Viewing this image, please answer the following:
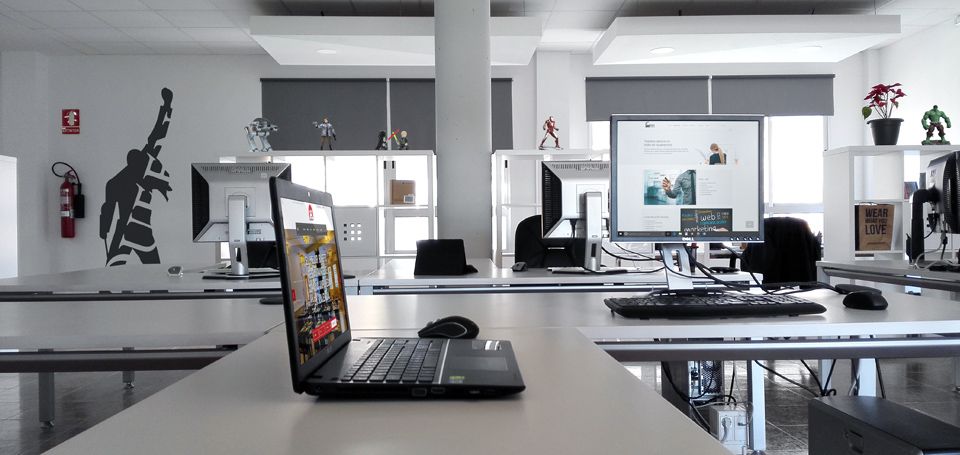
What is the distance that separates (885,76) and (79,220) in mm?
9765

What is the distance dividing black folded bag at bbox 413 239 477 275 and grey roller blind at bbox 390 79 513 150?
4.39 m

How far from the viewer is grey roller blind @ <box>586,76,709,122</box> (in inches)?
298

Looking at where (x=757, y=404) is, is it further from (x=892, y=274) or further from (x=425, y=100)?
(x=425, y=100)

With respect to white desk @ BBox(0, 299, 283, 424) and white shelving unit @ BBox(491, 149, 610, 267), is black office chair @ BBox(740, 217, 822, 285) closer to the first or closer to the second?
white shelving unit @ BBox(491, 149, 610, 267)

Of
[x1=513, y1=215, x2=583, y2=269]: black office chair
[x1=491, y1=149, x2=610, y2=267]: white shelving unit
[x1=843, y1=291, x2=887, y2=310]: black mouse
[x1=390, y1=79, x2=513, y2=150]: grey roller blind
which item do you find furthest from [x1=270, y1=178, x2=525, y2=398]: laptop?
[x1=390, y1=79, x2=513, y2=150]: grey roller blind

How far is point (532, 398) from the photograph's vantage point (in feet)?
2.84

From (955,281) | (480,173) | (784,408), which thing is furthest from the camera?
(480,173)

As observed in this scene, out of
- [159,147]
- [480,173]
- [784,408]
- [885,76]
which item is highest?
[885,76]

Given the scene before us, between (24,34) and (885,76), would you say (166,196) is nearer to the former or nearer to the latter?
(24,34)

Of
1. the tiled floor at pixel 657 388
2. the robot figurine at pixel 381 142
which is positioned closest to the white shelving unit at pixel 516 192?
the robot figurine at pixel 381 142

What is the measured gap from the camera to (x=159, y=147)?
7.39 meters

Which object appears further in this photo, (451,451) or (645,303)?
(645,303)

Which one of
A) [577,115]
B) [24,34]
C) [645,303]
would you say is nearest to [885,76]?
[577,115]

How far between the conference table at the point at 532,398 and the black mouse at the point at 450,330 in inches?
3.4
